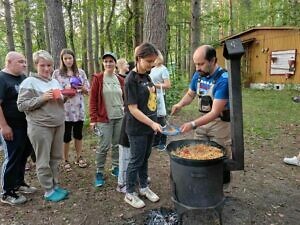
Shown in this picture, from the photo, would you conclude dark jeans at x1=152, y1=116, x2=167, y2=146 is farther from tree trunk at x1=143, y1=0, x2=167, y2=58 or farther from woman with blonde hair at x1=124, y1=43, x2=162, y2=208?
tree trunk at x1=143, y1=0, x2=167, y2=58

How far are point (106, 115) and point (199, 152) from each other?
5.05 ft

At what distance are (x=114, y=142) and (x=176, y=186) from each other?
1.57 meters

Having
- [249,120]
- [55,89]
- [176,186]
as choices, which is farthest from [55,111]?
[249,120]

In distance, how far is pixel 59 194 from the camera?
361cm

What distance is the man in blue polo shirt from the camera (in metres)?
2.75

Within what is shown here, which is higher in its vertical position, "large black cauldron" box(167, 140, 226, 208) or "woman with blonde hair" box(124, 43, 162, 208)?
"woman with blonde hair" box(124, 43, 162, 208)

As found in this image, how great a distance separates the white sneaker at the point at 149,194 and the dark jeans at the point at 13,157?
5.19 feet

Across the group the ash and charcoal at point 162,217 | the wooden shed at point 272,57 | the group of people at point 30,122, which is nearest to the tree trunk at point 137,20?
the wooden shed at point 272,57

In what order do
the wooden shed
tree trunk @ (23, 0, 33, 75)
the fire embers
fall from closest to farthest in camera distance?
the fire embers → tree trunk @ (23, 0, 33, 75) → the wooden shed

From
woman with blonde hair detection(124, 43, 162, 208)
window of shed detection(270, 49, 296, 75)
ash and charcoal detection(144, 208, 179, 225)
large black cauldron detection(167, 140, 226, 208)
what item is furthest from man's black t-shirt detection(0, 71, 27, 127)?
window of shed detection(270, 49, 296, 75)

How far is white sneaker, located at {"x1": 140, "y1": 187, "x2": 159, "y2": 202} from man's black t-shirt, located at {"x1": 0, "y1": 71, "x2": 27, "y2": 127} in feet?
5.61

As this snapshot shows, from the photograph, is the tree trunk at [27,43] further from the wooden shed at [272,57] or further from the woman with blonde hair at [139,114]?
the wooden shed at [272,57]

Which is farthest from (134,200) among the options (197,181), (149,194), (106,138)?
(197,181)

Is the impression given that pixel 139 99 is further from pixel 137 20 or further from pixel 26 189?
pixel 137 20
